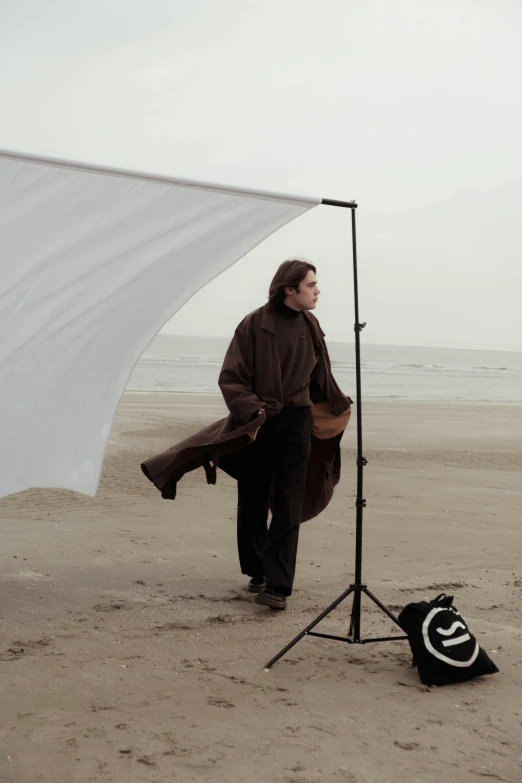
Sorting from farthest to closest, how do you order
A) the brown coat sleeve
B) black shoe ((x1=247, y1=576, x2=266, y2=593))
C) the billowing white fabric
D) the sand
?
1. black shoe ((x1=247, y1=576, x2=266, y2=593))
2. the brown coat sleeve
3. the billowing white fabric
4. the sand

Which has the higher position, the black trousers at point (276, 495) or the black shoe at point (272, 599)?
the black trousers at point (276, 495)

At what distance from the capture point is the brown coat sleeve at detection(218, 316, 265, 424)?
4.64 metres

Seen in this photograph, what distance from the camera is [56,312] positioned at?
4242 mm

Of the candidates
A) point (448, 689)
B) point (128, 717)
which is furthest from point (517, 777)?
point (128, 717)

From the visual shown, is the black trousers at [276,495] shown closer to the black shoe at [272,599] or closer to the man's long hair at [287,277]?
the black shoe at [272,599]

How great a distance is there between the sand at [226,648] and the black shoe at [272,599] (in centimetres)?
8

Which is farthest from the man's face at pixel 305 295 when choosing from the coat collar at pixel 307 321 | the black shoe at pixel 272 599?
the black shoe at pixel 272 599

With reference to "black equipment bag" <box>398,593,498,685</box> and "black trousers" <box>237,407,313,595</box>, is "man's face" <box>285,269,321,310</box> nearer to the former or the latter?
"black trousers" <box>237,407,313,595</box>

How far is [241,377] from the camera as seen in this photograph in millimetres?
4812

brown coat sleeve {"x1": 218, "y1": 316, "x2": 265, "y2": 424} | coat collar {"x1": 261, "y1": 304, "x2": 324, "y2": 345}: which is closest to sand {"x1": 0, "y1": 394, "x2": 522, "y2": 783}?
brown coat sleeve {"x1": 218, "y1": 316, "x2": 265, "y2": 424}

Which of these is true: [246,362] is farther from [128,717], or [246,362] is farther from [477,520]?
[477,520]

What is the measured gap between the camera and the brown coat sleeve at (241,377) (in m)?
4.64

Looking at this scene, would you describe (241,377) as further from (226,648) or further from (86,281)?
(226,648)

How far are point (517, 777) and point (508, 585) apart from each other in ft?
8.60
